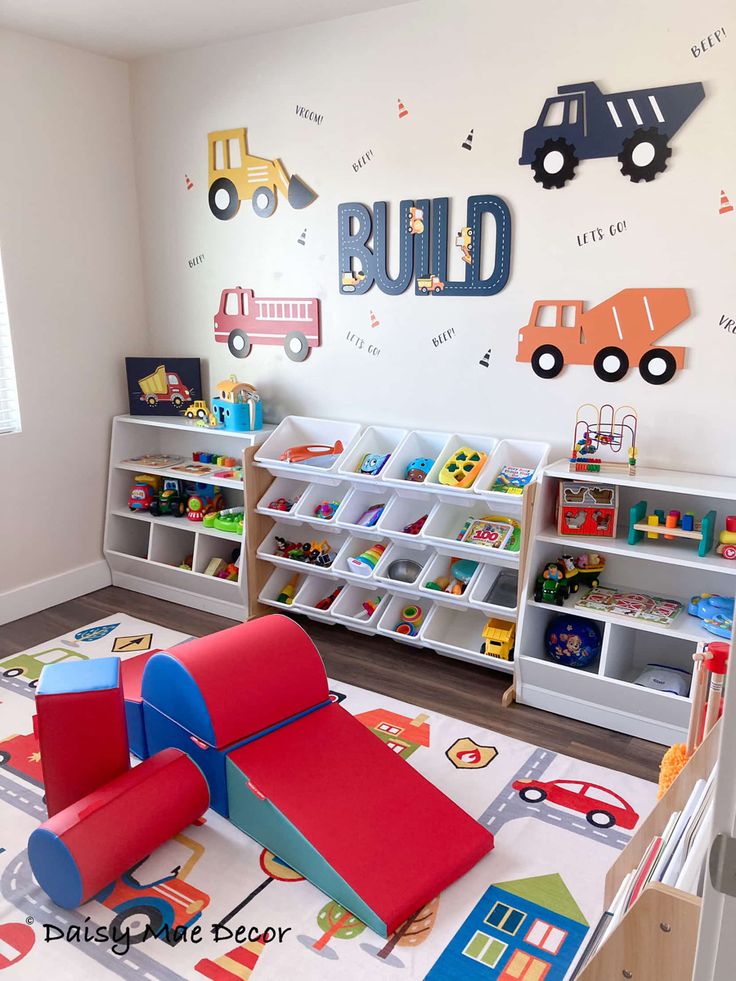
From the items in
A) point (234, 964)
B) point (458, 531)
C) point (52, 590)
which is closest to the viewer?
point (234, 964)

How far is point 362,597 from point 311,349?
1310 millimetres

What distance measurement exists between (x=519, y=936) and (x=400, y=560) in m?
1.89

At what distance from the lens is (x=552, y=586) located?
3.11 metres

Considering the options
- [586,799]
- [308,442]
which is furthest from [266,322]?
[586,799]

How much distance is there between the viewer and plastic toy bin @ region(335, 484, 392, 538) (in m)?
3.60

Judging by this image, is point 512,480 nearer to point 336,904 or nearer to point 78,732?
point 336,904

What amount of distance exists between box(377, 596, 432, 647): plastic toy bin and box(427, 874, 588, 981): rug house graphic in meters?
1.33

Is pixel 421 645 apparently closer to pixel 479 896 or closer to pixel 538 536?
pixel 538 536

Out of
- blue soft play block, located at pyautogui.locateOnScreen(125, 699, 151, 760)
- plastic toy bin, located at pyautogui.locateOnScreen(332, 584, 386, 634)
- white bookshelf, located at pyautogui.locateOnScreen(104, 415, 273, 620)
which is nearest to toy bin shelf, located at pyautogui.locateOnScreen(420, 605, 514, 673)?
plastic toy bin, located at pyautogui.locateOnScreen(332, 584, 386, 634)

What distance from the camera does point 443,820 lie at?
2385 millimetres

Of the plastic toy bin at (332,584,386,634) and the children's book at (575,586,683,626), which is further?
the plastic toy bin at (332,584,386,634)

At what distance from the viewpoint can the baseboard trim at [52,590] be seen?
412cm

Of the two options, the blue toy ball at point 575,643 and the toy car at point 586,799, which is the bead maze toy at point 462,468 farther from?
the toy car at point 586,799

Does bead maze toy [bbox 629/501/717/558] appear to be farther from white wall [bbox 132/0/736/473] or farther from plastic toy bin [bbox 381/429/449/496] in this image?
plastic toy bin [bbox 381/429/449/496]
